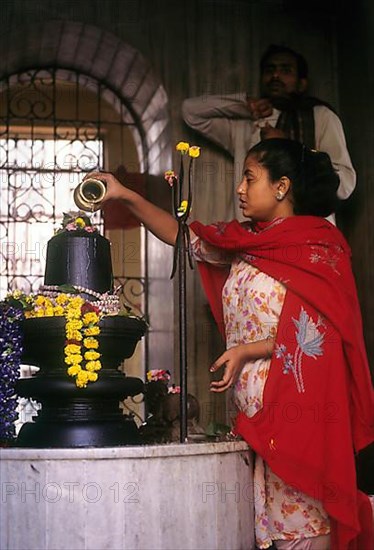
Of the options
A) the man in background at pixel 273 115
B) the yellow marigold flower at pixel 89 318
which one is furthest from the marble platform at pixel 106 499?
the man in background at pixel 273 115

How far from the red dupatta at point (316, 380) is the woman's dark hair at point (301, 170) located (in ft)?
0.31

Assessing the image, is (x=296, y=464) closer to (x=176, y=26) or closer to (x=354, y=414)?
(x=354, y=414)

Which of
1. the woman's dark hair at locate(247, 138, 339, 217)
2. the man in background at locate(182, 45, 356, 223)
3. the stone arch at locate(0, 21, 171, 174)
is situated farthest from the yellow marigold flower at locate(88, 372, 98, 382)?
the stone arch at locate(0, 21, 171, 174)

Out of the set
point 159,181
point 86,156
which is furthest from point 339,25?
point 86,156

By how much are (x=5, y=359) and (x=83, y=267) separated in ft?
1.23

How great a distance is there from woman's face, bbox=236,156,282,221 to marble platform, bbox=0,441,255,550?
78 cm

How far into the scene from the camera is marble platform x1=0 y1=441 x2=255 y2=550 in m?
2.37

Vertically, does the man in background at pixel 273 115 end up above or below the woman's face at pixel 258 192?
above

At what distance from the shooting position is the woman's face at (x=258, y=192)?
285 centimetres

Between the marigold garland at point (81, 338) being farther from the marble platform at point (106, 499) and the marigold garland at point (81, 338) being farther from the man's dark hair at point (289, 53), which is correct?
the man's dark hair at point (289, 53)

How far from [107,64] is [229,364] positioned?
274cm

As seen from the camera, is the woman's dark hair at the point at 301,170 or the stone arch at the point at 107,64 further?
the stone arch at the point at 107,64

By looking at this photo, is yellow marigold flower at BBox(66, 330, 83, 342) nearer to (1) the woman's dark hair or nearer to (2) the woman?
(2) the woman

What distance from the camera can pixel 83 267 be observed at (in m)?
2.84
